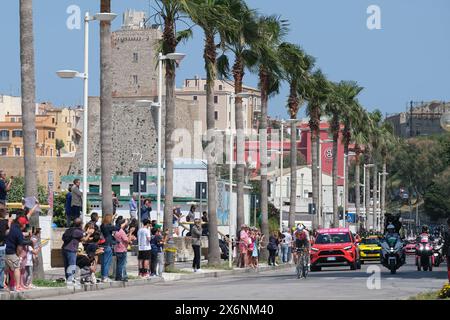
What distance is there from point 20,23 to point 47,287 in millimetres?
7280

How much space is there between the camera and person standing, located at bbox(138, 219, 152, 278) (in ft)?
133

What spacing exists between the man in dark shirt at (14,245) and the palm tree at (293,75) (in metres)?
40.5

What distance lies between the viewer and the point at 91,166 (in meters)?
155

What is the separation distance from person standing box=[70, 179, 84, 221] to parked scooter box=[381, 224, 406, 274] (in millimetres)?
10869

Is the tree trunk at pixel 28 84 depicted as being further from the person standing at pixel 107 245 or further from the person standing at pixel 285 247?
the person standing at pixel 285 247

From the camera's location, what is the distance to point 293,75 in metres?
74.6

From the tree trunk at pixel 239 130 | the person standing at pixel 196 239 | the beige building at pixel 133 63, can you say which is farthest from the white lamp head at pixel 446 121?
the beige building at pixel 133 63

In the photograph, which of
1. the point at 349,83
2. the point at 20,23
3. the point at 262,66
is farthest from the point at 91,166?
the point at 20,23

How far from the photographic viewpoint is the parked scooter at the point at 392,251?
4394 cm

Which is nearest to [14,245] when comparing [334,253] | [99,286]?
[99,286]

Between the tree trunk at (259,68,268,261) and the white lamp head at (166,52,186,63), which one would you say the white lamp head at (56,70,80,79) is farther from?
the tree trunk at (259,68,268,261)

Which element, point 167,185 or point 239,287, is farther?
point 167,185
